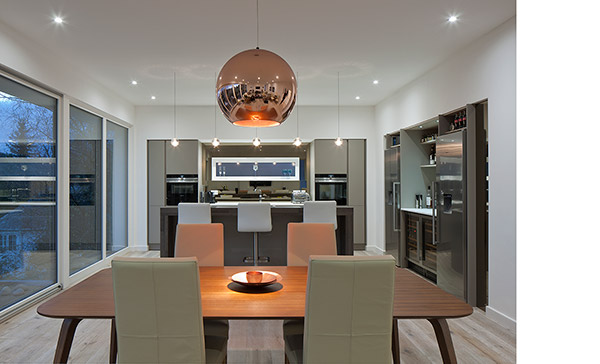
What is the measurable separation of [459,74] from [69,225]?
196 inches

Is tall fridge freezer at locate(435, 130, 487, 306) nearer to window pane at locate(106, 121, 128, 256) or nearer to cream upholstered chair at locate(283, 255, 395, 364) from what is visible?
cream upholstered chair at locate(283, 255, 395, 364)

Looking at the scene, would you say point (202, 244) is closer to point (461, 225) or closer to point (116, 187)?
point (461, 225)

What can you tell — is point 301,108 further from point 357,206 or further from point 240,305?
point 240,305

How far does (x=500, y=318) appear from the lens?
12.1 feet

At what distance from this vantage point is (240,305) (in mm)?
1958

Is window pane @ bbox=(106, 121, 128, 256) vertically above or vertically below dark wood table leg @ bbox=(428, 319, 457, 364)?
above

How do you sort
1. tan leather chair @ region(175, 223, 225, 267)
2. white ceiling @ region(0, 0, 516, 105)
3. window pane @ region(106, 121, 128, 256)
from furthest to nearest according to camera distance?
window pane @ region(106, 121, 128, 256) < white ceiling @ region(0, 0, 516, 105) < tan leather chair @ region(175, 223, 225, 267)

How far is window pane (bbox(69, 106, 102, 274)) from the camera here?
5.17 metres

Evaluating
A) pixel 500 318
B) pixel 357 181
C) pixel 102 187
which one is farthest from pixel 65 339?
pixel 357 181

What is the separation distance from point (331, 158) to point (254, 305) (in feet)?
19.2

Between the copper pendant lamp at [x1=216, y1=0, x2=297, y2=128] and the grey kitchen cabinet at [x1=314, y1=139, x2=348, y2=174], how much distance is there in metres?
5.69

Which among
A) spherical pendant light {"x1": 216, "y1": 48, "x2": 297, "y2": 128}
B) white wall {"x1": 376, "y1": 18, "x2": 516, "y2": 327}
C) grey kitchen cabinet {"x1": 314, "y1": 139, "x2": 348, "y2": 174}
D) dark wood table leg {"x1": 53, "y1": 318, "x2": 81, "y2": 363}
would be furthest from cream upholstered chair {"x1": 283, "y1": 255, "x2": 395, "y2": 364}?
grey kitchen cabinet {"x1": 314, "y1": 139, "x2": 348, "y2": 174}
